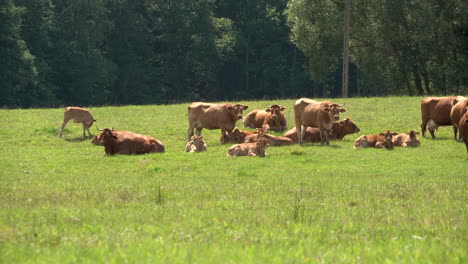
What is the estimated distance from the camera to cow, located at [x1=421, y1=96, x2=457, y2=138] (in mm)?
24062

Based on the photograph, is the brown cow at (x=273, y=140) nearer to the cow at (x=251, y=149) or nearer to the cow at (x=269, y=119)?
the cow at (x=251, y=149)

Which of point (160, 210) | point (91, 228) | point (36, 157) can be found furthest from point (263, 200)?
point (36, 157)

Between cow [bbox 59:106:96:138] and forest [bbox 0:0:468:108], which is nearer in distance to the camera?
cow [bbox 59:106:96:138]

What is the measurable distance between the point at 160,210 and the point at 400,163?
9.05 meters

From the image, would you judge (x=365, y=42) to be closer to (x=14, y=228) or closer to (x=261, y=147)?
(x=261, y=147)

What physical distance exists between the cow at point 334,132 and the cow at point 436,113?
2.40 metres

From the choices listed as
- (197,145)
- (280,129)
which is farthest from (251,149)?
(280,129)

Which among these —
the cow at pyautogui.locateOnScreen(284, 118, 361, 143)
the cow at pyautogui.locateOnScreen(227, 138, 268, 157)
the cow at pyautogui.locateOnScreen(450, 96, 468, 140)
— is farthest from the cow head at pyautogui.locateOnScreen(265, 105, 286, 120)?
the cow at pyautogui.locateOnScreen(450, 96, 468, 140)

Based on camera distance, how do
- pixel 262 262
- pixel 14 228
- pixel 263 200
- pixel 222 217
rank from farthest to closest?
pixel 263 200 → pixel 222 217 → pixel 14 228 → pixel 262 262

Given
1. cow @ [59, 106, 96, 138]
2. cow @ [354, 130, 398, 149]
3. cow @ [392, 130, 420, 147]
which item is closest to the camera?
cow @ [354, 130, 398, 149]

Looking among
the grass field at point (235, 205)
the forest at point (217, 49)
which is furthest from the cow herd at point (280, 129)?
the forest at point (217, 49)

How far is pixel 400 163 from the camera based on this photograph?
17594mm

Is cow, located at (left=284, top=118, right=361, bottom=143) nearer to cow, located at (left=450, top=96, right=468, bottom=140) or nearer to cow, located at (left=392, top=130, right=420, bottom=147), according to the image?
cow, located at (left=392, top=130, right=420, bottom=147)

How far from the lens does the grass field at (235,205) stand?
7.29 m
